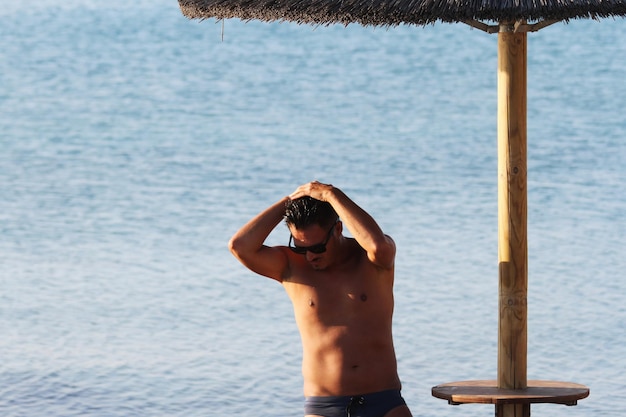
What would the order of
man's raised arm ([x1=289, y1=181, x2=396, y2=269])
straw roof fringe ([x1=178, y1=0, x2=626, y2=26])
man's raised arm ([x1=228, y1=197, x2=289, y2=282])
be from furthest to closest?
man's raised arm ([x1=228, y1=197, x2=289, y2=282]), man's raised arm ([x1=289, y1=181, x2=396, y2=269]), straw roof fringe ([x1=178, y1=0, x2=626, y2=26])

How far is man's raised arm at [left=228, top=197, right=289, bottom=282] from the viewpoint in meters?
4.13

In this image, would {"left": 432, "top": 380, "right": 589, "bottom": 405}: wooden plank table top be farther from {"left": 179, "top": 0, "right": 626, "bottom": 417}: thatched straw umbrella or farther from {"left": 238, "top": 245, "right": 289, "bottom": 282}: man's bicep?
{"left": 238, "top": 245, "right": 289, "bottom": 282}: man's bicep

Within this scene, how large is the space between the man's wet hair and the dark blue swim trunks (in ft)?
1.82

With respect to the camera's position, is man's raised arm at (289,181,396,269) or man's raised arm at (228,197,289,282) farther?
man's raised arm at (228,197,289,282)

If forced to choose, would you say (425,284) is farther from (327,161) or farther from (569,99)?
(569,99)

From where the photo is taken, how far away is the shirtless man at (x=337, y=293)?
4.03m

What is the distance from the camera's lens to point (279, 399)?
6348 millimetres

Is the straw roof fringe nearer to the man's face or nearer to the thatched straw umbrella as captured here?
the thatched straw umbrella

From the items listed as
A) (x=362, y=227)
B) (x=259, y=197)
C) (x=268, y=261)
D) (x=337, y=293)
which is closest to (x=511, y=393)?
(x=337, y=293)

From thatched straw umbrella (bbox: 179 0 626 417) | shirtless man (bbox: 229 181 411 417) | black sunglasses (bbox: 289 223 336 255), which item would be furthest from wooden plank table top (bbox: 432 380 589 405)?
black sunglasses (bbox: 289 223 336 255)

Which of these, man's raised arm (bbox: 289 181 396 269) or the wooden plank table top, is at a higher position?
man's raised arm (bbox: 289 181 396 269)

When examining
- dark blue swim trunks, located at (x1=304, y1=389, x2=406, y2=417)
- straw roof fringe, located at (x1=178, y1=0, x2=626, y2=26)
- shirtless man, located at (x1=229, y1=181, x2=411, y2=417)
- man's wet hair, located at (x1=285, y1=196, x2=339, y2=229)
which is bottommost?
dark blue swim trunks, located at (x1=304, y1=389, x2=406, y2=417)

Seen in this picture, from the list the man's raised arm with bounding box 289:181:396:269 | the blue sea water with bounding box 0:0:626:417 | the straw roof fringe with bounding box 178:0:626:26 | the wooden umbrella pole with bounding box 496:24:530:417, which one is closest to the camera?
the straw roof fringe with bounding box 178:0:626:26

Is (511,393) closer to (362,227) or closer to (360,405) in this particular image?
(360,405)
